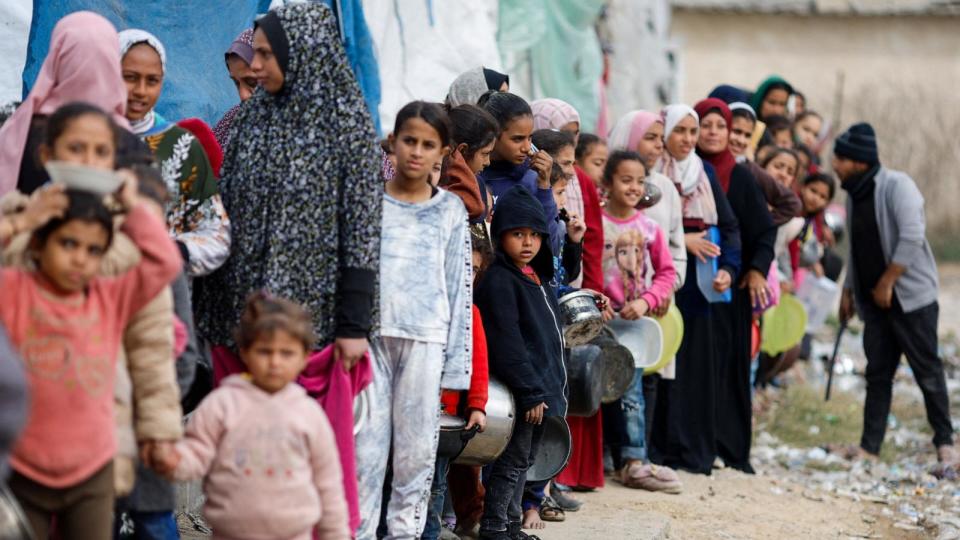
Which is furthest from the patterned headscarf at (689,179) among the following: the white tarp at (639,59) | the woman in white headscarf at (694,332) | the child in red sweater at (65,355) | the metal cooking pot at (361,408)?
the white tarp at (639,59)

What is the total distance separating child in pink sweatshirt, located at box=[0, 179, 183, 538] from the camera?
3686mm

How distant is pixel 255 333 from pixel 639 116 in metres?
3.98

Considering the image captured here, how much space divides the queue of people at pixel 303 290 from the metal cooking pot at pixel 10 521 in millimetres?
117

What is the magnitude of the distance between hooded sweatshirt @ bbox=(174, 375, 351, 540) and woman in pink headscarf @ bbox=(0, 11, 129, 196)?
0.90 meters

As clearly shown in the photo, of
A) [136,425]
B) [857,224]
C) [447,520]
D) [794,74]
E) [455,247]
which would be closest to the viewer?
[136,425]

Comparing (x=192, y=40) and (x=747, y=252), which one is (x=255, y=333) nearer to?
(x=192, y=40)

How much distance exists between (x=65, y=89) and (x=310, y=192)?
2.67 ft

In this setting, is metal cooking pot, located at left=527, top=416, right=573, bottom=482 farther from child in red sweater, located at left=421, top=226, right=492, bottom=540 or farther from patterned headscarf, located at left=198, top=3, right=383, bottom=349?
patterned headscarf, located at left=198, top=3, right=383, bottom=349

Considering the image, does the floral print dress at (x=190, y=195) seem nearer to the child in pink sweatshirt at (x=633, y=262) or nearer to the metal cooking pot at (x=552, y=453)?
the metal cooking pot at (x=552, y=453)

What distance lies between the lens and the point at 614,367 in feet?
23.0

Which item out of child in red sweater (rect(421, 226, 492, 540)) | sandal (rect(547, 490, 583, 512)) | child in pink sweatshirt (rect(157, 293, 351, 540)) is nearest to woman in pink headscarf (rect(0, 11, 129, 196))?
child in pink sweatshirt (rect(157, 293, 351, 540))

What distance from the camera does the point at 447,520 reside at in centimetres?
599

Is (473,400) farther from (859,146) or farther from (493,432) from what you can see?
(859,146)

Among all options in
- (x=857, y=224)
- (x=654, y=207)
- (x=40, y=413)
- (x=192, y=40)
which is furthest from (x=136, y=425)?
(x=857, y=224)
